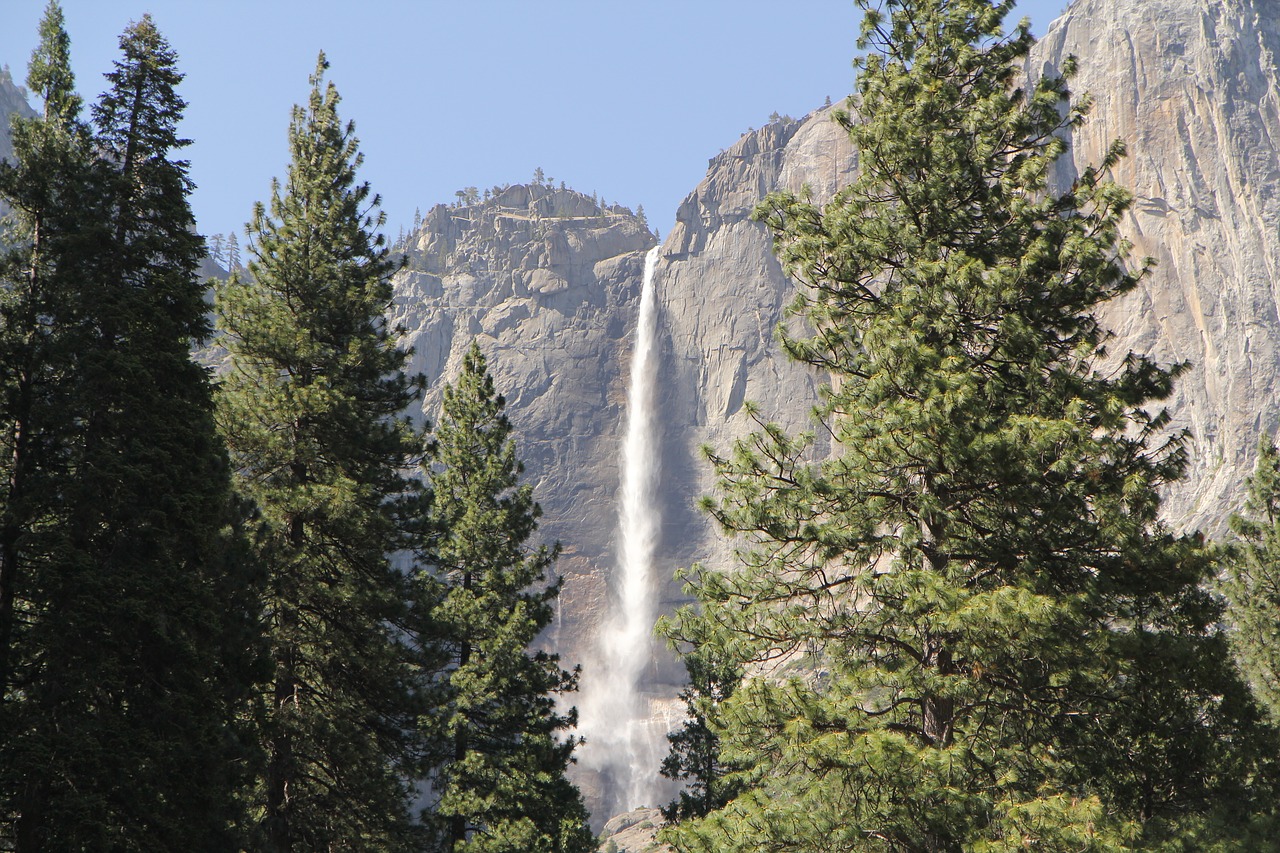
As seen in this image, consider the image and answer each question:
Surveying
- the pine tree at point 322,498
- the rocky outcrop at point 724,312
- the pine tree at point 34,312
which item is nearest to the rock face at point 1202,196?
the rocky outcrop at point 724,312

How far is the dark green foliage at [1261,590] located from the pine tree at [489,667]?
44.5 ft

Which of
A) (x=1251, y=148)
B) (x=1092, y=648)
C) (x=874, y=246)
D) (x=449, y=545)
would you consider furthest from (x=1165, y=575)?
(x=1251, y=148)

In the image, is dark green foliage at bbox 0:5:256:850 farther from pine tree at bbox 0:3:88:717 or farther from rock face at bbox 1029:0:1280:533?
rock face at bbox 1029:0:1280:533

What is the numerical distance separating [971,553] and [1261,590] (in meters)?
14.5

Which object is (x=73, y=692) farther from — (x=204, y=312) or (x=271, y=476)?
(x=271, y=476)

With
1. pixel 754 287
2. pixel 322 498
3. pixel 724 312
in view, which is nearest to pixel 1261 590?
pixel 322 498

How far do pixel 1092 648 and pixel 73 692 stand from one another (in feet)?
30.3

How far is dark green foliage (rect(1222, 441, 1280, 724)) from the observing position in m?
20.1

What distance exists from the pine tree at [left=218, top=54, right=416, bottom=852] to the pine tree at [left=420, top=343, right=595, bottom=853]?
1.81m

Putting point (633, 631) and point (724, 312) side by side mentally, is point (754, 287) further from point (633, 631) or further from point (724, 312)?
point (633, 631)

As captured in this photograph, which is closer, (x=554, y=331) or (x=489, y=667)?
(x=489, y=667)

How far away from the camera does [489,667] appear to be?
835 inches

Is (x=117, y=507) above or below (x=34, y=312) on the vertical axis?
below

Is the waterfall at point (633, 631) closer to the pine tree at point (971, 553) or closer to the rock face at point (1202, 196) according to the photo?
the rock face at point (1202, 196)
